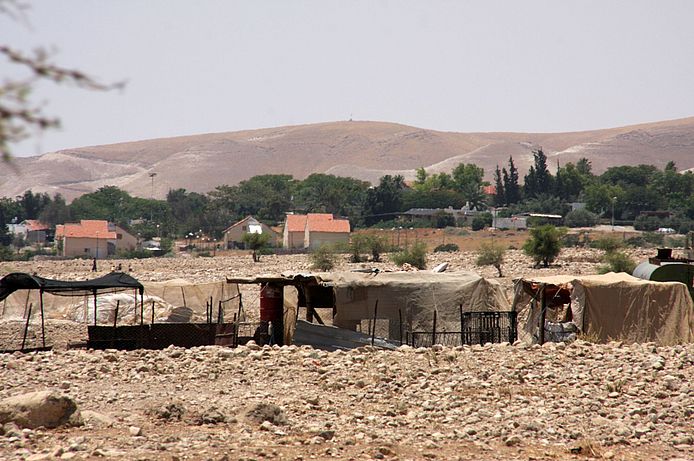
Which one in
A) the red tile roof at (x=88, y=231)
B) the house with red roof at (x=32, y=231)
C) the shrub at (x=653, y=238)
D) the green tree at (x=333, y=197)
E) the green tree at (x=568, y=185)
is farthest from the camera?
the green tree at (x=568, y=185)

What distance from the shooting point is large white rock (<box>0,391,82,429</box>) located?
32.2 feet

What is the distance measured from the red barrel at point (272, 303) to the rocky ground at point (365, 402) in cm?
217

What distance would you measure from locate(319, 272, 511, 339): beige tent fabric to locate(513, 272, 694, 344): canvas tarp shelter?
5.54 ft

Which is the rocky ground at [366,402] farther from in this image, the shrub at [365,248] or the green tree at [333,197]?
the green tree at [333,197]

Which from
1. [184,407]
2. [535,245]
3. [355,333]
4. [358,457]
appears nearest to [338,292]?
[355,333]

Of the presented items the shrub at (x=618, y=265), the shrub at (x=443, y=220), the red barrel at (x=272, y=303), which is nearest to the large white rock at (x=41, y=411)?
the red barrel at (x=272, y=303)

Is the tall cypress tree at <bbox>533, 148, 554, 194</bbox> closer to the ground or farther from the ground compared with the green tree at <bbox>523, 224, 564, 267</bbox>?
farther from the ground

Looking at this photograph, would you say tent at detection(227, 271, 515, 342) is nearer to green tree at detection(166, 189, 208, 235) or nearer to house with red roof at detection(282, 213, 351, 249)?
house with red roof at detection(282, 213, 351, 249)

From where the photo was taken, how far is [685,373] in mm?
13031

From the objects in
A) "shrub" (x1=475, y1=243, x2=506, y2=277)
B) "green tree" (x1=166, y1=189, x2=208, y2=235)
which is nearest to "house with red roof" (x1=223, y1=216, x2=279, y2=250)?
"green tree" (x1=166, y1=189, x2=208, y2=235)

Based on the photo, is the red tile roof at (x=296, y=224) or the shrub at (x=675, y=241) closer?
the shrub at (x=675, y=241)

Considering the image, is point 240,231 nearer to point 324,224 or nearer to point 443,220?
point 324,224

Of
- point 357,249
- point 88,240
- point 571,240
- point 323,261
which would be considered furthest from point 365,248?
point 88,240

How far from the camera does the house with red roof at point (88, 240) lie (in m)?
69.8
